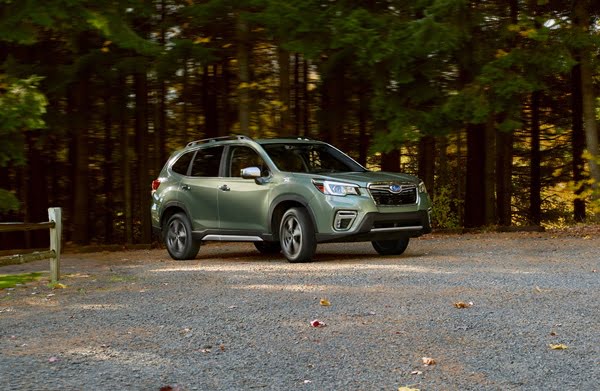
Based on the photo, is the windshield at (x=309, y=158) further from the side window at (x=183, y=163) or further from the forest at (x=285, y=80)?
the forest at (x=285, y=80)

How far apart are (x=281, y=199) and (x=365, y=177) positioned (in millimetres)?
1331

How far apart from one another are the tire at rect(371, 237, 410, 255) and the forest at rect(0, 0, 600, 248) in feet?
13.0

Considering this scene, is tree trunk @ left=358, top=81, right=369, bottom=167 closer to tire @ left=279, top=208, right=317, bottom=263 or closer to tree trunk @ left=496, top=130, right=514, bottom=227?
tree trunk @ left=496, top=130, right=514, bottom=227

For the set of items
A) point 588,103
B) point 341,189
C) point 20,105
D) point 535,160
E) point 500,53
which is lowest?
point 341,189

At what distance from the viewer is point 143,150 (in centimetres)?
2295

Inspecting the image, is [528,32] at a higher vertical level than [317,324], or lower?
higher

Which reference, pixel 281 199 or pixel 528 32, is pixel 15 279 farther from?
pixel 528 32

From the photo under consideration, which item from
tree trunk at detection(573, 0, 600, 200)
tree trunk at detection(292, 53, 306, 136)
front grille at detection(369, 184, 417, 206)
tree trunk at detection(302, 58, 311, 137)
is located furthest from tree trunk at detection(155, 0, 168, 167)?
front grille at detection(369, 184, 417, 206)

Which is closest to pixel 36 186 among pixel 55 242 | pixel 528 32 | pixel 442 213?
pixel 442 213

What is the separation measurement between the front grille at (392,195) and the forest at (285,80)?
476 centimetres

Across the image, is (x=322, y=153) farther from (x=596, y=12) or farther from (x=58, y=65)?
(x=596, y=12)

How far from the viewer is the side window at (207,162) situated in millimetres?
13906

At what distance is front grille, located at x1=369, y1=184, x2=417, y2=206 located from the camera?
12031 mm

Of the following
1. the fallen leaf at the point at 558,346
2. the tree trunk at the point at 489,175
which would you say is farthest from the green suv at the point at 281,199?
the tree trunk at the point at 489,175
